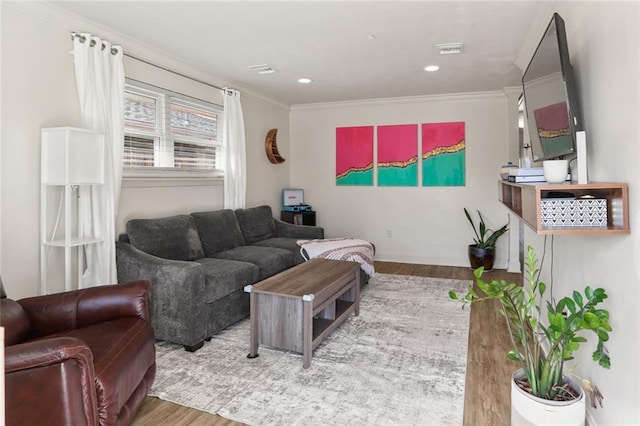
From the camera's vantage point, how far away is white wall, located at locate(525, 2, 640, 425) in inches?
55.7

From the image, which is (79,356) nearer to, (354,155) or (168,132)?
(168,132)

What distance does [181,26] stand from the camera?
3041 mm

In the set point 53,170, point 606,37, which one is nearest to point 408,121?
point 606,37

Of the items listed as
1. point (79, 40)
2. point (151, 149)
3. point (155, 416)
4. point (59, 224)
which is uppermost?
point (79, 40)

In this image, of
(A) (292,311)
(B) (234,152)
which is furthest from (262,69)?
(A) (292,311)

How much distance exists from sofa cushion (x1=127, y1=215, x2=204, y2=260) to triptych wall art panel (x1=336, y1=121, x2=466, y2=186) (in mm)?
2975

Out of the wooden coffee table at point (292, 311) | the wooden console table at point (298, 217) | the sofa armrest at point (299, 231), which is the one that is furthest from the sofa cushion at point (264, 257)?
the wooden console table at point (298, 217)

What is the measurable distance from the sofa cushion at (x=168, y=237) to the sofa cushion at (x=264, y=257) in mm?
295

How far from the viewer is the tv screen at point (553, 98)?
5.96 ft

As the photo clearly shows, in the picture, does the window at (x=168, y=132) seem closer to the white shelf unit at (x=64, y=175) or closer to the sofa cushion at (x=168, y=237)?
the sofa cushion at (x=168, y=237)

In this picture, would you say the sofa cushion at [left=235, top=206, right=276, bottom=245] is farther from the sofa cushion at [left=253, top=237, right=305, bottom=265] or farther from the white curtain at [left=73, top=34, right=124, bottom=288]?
the white curtain at [left=73, top=34, right=124, bottom=288]

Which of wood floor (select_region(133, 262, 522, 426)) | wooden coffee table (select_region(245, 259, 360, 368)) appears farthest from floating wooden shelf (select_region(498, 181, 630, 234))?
wooden coffee table (select_region(245, 259, 360, 368))

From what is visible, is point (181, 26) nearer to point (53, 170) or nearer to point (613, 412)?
point (53, 170)

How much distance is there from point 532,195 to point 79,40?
3.20 meters
